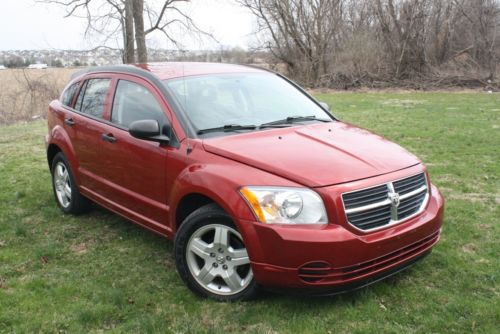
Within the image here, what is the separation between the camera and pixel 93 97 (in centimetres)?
512

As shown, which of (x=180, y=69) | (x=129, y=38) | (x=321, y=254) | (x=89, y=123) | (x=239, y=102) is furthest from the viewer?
(x=129, y=38)

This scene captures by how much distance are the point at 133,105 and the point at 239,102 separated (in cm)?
100

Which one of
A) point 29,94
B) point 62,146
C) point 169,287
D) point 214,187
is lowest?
point 169,287

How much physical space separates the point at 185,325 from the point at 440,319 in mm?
1708

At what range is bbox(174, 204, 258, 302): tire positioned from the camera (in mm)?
3383

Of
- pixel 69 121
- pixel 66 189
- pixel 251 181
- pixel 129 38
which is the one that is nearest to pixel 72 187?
pixel 66 189

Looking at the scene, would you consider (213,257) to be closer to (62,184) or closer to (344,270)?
(344,270)

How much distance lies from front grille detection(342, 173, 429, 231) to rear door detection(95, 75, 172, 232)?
157 cm

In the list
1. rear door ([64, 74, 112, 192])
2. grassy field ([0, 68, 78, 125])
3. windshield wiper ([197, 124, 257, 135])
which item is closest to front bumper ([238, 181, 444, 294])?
windshield wiper ([197, 124, 257, 135])

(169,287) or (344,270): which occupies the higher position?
(344,270)

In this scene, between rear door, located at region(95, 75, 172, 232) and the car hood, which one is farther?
rear door, located at region(95, 75, 172, 232)

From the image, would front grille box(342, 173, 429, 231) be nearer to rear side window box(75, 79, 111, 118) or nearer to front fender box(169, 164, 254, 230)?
front fender box(169, 164, 254, 230)

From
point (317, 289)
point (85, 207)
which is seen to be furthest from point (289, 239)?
point (85, 207)

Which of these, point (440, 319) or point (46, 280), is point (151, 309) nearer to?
point (46, 280)
